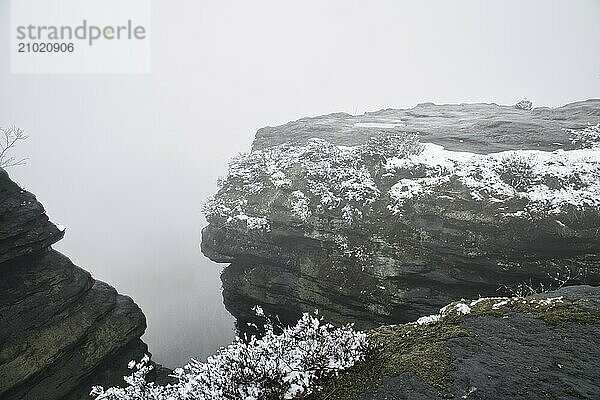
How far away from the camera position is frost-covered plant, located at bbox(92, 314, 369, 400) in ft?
19.8

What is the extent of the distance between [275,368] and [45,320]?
48.5 feet

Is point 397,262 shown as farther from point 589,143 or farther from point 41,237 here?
point 41,237

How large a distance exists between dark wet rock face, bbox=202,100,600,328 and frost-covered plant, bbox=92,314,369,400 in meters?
10.0

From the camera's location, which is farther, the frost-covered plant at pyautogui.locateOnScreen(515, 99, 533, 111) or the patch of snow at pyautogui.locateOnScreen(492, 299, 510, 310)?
the frost-covered plant at pyautogui.locateOnScreen(515, 99, 533, 111)

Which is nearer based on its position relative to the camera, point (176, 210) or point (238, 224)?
point (238, 224)

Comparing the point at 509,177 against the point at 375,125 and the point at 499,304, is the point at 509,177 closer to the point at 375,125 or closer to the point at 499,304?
the point at 499,304

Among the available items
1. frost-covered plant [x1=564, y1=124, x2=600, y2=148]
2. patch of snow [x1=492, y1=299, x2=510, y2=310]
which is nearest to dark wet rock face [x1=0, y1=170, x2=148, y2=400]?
patch of snow [x1=492, y1=299, x2=510, y2=310]

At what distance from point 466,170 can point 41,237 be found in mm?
19903

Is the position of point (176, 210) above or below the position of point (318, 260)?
below

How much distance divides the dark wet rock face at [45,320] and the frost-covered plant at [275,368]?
10.8 m

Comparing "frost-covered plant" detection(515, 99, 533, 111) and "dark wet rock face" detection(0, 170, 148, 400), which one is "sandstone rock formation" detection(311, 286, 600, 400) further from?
"frost-covered plant" detection(515, 99, 533, 111)

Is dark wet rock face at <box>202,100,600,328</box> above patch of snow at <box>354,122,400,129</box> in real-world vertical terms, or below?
below

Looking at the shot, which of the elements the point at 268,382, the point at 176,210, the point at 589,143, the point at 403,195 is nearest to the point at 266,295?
the point at 403,195

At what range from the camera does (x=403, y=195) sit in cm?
1686
